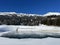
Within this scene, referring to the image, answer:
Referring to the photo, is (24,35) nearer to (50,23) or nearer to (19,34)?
(19,34)

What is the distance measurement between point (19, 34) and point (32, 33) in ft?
0.98

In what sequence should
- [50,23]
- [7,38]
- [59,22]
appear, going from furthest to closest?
[50,23] → [59,22] → [7,38]

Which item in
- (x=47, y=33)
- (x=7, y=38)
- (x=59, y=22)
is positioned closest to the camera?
(x=7, y=38)

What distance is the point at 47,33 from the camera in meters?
3.12
